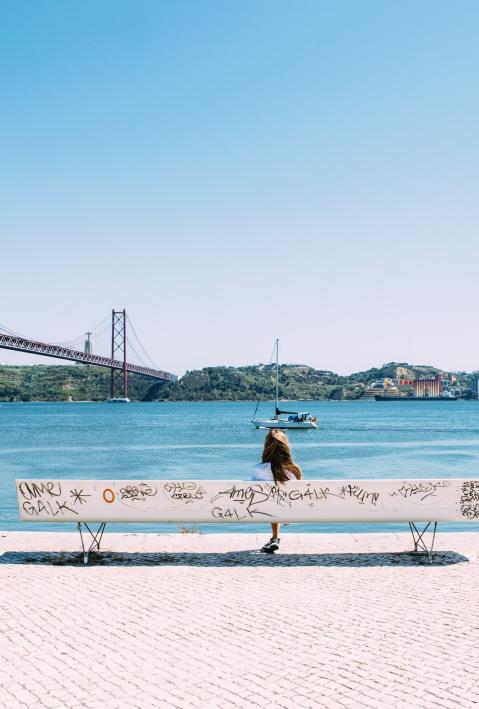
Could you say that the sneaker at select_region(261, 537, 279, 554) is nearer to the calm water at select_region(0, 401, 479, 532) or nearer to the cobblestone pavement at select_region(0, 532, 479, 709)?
the cobblestone pavement at select_region(0, 532, 479, 709)

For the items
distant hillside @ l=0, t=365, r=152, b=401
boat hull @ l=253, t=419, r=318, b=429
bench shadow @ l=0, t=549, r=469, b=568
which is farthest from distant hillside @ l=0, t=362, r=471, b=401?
bench shadow @ l=0, t=549, r=469, b=568

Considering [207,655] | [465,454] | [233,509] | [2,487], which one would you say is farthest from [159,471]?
[207,655]

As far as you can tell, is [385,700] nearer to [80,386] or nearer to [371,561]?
[371,561]

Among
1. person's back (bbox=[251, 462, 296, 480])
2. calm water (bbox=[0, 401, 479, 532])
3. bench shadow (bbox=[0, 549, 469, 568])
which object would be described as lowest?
calm water (bbox=[0, 401, 479, 532])

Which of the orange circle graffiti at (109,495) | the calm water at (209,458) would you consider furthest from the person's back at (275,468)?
the calm water at (209,458)

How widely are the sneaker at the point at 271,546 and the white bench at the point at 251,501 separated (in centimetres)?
33

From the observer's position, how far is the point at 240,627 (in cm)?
474

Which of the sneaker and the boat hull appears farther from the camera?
the boat hull

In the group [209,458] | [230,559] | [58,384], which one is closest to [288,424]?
[209,458]

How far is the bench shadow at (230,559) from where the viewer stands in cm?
665

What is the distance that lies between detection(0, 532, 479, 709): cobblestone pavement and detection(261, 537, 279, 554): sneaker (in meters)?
0.11

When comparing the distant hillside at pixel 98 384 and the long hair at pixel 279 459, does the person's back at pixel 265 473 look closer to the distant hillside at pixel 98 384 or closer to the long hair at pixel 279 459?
the long hair at pixel 279 459

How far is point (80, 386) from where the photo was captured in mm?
138000

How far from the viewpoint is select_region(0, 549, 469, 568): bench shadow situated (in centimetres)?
665
